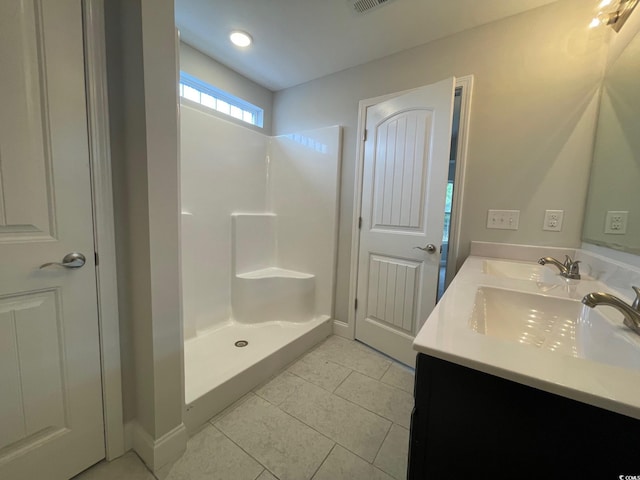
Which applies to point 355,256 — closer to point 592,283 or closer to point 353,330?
point 353,330

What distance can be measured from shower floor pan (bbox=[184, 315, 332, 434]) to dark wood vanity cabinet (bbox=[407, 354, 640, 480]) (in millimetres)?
1144

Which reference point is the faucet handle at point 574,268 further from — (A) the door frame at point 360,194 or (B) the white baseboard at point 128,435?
(B) the white baseboard at point 128,435

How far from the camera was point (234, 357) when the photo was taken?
5.72 ft

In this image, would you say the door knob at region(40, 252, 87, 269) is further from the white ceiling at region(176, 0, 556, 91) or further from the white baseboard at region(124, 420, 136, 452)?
the white ceiling at region(176, 0, 556, 91)

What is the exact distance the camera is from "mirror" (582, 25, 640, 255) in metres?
1.00

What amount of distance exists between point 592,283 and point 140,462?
7.04 ft

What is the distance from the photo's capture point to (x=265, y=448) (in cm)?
118

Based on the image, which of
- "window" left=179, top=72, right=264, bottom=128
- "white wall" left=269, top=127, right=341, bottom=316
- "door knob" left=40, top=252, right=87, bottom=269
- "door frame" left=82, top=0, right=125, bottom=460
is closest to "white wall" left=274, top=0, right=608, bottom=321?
"white wall" left=269, top=127, right=341, bottom=316

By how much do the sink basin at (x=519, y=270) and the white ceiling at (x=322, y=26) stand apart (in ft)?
4.89

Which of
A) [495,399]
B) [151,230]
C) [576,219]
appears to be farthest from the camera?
[576,219]

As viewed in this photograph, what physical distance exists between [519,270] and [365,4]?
180cm

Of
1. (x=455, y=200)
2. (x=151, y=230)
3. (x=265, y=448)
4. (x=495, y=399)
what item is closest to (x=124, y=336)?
(x=151, y=230)

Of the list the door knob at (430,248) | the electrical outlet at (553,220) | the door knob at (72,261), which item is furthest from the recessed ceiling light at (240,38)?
the electrical outlet at (553,220)

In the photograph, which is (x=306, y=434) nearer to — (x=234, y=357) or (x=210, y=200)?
(x=234, y=357)
